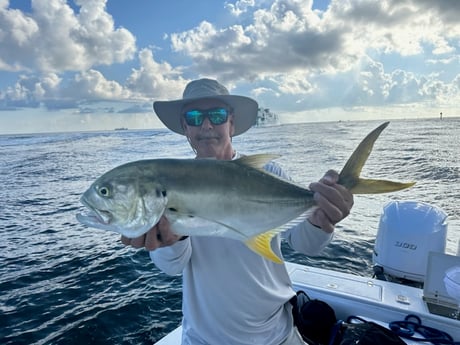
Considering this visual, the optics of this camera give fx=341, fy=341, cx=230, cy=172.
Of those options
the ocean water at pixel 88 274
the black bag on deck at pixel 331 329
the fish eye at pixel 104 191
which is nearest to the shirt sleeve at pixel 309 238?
the black bag on deck at pixel 331 329

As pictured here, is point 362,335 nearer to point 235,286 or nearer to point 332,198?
point 235,286

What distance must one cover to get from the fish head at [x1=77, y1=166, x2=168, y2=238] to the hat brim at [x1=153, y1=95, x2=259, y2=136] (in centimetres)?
124

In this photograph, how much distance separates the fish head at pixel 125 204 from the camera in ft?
5.96

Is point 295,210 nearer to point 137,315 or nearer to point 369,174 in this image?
point 137,315

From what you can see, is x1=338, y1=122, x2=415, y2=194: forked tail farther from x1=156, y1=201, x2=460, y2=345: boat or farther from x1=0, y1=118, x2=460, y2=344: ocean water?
x1=0, y1=118, x2=460, y2=344: ocean water

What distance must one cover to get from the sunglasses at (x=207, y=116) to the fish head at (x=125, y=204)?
40.9 inches

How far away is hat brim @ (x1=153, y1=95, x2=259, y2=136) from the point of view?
300cm

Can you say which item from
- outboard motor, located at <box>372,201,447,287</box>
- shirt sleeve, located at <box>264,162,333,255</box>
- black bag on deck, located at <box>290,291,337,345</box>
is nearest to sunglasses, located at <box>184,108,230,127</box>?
shirt sleeve, located at <box>264,162,333,255</box>

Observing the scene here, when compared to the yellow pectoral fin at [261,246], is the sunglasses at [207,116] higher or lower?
higher

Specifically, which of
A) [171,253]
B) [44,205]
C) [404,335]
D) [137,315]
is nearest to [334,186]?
[171,253]

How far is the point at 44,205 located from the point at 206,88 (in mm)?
12666

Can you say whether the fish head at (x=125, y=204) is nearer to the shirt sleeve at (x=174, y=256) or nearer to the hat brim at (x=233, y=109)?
the shirt sleeve at (x=174, y=256)

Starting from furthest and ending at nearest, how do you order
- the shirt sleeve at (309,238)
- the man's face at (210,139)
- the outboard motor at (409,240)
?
the outboard motor at (409,240) < the man's face at (210,139) < the shirt sleeve at (309,238)

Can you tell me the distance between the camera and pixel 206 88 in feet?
9.46
